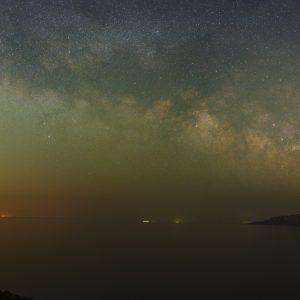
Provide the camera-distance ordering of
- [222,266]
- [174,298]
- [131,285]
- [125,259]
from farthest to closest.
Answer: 1. [125,259]
2. [222,266]
3. [131,285]
4. [174,298]

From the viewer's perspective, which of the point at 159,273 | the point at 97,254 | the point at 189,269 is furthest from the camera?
the point at 97,254

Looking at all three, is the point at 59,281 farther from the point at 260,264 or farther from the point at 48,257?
the point at 260,264

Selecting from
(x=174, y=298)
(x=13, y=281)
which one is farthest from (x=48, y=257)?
(x=174, y=298)

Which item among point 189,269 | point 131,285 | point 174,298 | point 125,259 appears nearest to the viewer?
point 174,298

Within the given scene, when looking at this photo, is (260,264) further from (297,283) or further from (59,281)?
(59,281)

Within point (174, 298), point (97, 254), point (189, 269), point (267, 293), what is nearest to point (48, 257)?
point (97, 254)

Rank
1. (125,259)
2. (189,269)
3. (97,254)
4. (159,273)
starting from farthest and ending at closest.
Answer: (97,254) < (125,259) < (189,269) < (159,273)

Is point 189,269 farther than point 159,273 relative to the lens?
Yes

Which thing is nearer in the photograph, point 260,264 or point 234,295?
point 234,295

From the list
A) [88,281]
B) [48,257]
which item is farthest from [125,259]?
[88,281]
